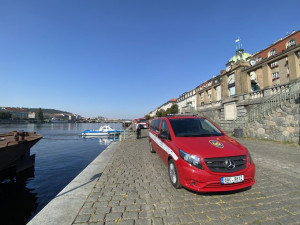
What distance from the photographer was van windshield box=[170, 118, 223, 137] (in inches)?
177

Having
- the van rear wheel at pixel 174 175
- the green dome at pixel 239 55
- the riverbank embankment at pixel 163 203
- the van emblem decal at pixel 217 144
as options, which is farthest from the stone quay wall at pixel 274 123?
the green dome at pixel 239 55

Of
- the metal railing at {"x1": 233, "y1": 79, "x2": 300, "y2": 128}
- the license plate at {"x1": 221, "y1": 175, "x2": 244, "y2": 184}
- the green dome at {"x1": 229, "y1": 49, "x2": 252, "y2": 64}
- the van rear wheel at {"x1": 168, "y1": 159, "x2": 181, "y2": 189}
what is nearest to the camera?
the license plate at {"x1": 221, "y1": 175, "x2": 244, "y2": 184}

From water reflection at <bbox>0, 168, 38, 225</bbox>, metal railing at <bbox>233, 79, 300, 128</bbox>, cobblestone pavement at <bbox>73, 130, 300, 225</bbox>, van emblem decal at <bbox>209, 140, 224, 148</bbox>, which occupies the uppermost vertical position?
metal railing at <bbox>233, 79, 300, 128</bbox>

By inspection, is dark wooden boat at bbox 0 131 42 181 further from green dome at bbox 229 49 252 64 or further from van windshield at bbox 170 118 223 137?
green dome at bbox 229 49 252 64

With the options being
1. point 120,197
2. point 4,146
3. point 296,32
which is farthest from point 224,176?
point 296,32

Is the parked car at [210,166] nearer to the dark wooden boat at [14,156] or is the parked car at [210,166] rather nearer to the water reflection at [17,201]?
the water reflection at [17,201]

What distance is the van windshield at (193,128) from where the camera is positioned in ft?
14.7

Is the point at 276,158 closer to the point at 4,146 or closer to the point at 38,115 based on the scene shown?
the point at 4,146

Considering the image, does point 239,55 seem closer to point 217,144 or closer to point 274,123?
point 274,123

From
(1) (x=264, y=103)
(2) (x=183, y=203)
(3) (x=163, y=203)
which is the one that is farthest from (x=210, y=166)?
(1) (x=264, y=103)

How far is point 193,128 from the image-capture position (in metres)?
4.81

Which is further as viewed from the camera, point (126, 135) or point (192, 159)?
point (126, 135)

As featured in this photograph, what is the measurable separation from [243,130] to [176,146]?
12.4m

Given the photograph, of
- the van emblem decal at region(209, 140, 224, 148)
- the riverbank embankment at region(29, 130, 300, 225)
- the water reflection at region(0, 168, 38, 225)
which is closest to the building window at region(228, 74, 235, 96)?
the riverbank embankment at region(29, 130, 300, 225)
